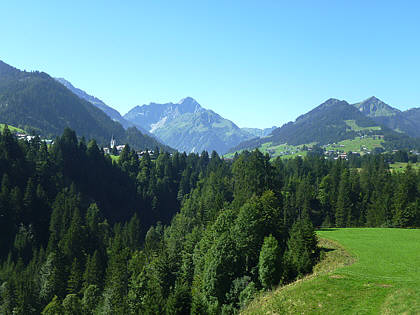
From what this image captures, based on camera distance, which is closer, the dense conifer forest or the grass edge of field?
the grass edge of field

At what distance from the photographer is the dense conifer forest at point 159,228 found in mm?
48812

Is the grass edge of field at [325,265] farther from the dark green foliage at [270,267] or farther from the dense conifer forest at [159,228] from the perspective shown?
the dark green foliage at [270,267]

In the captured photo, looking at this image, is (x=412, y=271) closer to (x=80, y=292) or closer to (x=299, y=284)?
(x=299, y=284)

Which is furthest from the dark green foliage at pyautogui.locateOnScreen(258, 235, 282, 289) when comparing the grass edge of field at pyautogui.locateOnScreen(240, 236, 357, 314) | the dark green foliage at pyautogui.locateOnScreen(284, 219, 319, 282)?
the grass edge of field at pyautogui.locateOnScreen(240, 236, 357, 314)

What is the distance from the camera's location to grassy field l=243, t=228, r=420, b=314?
90.3 feet

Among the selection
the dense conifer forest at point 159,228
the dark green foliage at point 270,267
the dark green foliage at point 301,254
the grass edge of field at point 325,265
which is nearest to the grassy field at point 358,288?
the grass edge of field at point 325,265

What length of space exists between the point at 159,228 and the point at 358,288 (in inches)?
4197

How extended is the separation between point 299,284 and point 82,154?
5796 inches

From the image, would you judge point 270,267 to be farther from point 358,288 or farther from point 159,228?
point 159,228

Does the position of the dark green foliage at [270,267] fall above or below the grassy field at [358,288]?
below

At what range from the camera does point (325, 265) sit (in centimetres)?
4369

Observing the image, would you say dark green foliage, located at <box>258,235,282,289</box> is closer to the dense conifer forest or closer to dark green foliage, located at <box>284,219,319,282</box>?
the dense conifer forest

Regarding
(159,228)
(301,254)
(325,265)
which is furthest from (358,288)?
(159,228)

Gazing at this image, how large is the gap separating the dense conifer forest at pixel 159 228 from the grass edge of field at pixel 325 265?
2.02 metres
